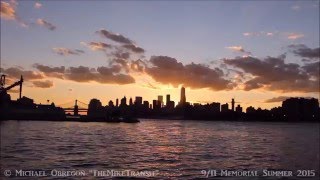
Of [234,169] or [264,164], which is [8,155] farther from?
[264,164]

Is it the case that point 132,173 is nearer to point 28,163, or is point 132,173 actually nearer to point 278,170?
point 28,163

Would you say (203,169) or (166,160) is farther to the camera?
(166,160)

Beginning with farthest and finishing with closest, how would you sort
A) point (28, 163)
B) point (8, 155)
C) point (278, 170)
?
point (8, 155)
point (278, 170)
point (28, 163)

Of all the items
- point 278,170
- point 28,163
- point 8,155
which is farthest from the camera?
point 8,155

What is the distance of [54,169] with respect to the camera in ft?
113

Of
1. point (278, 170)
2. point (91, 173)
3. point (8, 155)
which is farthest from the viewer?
point (8, 155)

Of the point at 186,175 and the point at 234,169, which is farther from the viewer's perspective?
the point at 234,169

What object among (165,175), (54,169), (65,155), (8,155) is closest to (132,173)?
(165,175)

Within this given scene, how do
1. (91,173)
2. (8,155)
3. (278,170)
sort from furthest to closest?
(8,155) → (278,170) → (91,173)

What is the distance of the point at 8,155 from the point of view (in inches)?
1738

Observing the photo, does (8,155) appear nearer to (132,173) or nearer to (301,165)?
(132,173)

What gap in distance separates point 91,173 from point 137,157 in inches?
550

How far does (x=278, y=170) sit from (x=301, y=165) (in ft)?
23.3

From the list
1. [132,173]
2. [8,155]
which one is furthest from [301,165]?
[8,155]
